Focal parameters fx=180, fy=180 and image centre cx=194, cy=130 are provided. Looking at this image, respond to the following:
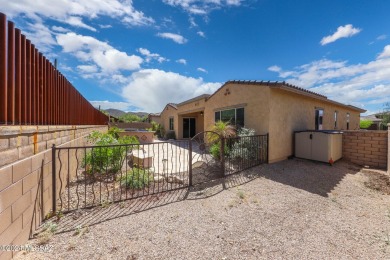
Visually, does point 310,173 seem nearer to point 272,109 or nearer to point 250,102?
point 272,109

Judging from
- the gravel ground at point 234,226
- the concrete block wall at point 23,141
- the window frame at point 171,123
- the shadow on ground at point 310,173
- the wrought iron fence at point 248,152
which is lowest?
the gravel ground at point 234,226

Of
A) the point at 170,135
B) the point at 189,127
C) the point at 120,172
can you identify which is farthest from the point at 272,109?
the point at 170,135

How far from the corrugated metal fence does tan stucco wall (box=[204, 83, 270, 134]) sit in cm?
671

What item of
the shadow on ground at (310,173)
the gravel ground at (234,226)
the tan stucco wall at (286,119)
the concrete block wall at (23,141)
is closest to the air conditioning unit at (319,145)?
the shadow on ground at (310,173)

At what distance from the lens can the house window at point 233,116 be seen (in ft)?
28.1

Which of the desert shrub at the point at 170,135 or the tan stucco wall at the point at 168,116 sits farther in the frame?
the desert shrub at the point at 170,135

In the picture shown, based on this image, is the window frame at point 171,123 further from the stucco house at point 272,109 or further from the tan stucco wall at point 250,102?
the tan stucco wall at point 250,102

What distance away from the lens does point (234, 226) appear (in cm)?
302

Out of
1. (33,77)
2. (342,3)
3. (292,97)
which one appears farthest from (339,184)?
(33,77)

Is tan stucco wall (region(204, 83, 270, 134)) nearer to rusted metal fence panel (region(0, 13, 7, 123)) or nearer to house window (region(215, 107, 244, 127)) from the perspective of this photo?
house window (region(215, 107, 244, 127))

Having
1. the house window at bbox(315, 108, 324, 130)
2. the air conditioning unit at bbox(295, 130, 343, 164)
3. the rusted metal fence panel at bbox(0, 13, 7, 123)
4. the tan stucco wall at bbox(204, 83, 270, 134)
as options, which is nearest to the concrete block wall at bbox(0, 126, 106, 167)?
the rusted metal fence panel at bbox(0, 13, 7, 123)

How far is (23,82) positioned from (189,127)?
15.3 m

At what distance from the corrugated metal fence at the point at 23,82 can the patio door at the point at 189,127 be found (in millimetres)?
13851

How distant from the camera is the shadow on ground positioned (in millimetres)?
4948
